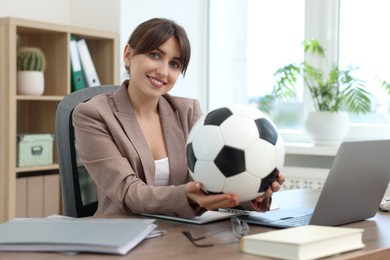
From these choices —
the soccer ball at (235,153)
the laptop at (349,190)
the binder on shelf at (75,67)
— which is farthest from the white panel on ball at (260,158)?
the binder on shelf at (75,67)

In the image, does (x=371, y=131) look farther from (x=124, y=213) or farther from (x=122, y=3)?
(x=124, y=213)

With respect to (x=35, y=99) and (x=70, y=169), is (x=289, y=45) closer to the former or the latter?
(x=35, y=99)

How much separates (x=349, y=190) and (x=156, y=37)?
0.72 metres

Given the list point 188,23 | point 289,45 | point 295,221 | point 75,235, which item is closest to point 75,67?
point 188,23

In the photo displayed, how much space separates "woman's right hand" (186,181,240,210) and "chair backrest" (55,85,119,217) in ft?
1.90

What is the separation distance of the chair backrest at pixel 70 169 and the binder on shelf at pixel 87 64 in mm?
1346

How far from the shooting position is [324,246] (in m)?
1.08

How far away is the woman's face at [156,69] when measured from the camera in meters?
1.81

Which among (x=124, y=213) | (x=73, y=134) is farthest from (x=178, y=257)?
(x=73, y=134)

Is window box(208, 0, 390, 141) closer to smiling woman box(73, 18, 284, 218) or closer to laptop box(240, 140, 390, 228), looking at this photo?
smiling woman box(73, 18, 284, 218)

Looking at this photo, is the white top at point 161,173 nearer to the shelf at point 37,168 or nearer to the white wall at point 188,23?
the shelf at point 37,168

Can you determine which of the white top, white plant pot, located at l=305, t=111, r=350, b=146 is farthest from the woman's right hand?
white plant pot, located at l=305, t=111, r=350, b=146

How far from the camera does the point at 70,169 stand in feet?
6.14

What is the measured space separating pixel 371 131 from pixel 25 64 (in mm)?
1738
